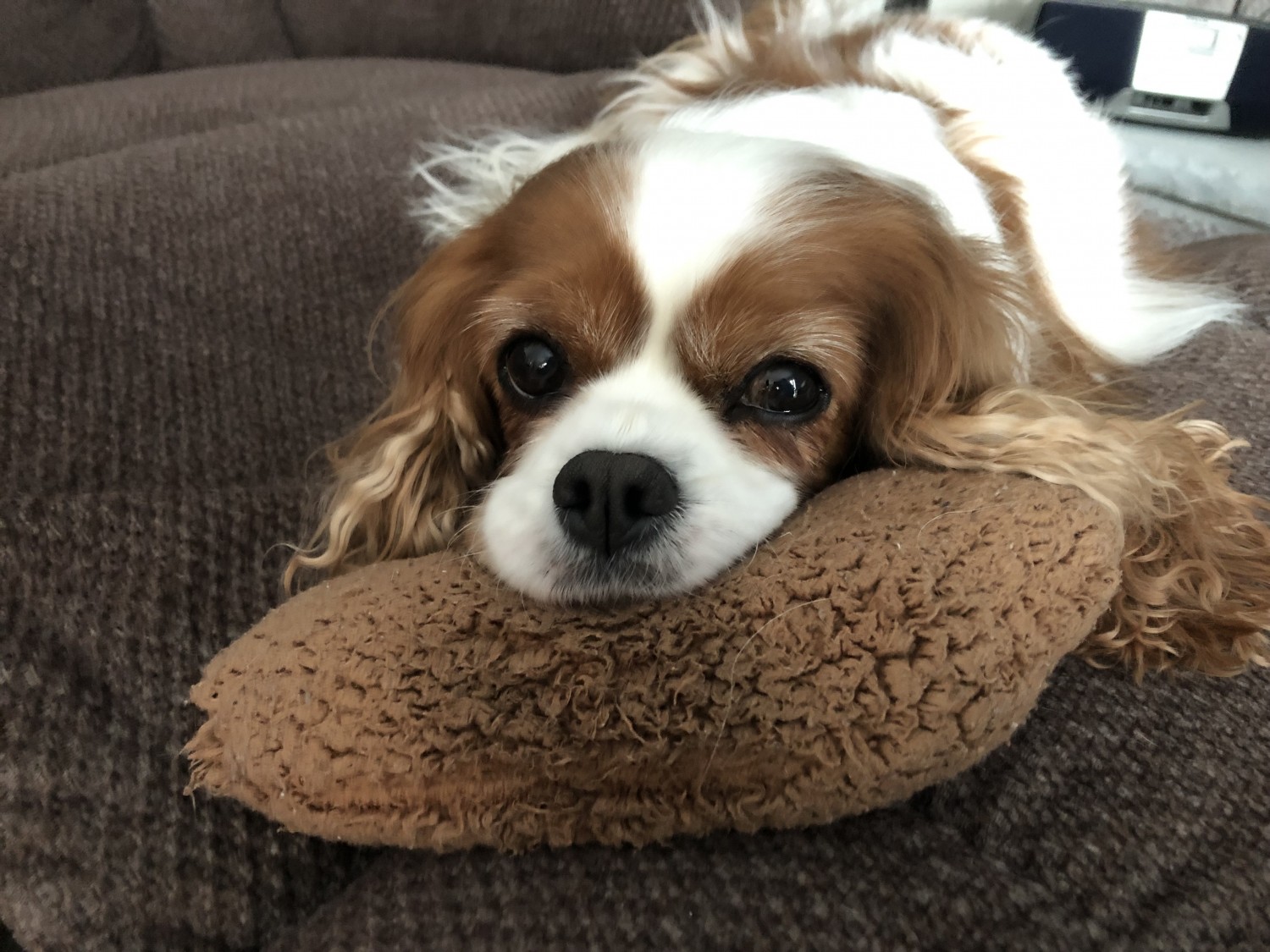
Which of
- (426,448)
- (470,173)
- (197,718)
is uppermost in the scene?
(470,173)

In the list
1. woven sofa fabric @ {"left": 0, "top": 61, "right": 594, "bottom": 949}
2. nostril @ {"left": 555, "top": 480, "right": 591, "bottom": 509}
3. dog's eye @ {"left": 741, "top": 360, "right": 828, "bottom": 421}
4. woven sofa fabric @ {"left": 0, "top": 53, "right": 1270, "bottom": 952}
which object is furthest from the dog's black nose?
woven sofa fabric @ {"left": 0, "top": 61, "right": 594, "bottom": 949}

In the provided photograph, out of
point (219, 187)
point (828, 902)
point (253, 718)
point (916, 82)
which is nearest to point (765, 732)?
point (828, 902)

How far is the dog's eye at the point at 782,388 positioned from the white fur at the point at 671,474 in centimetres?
5

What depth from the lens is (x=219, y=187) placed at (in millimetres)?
1686

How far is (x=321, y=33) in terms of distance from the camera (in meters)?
2.64

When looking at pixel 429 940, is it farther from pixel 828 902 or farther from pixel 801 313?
pixel 801 313

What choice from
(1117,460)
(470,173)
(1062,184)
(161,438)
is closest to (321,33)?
(470,173)

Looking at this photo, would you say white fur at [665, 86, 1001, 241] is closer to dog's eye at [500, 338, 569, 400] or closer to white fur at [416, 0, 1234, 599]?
white fur at [416, 0, 1234, 599]

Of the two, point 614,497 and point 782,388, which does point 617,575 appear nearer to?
point 614,497

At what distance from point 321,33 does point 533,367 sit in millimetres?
2059

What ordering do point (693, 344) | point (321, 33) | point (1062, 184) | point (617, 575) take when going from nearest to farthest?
1. point (617, 575)
2. point (693, 344)
3. point (1062, 184)
4. point (321, 33)

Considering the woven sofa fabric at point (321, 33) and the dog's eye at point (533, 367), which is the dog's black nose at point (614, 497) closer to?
the dog's eye at point (533, 367)

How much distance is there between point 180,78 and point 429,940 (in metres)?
2.27

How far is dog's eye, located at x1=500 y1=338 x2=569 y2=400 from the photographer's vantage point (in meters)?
1.06
